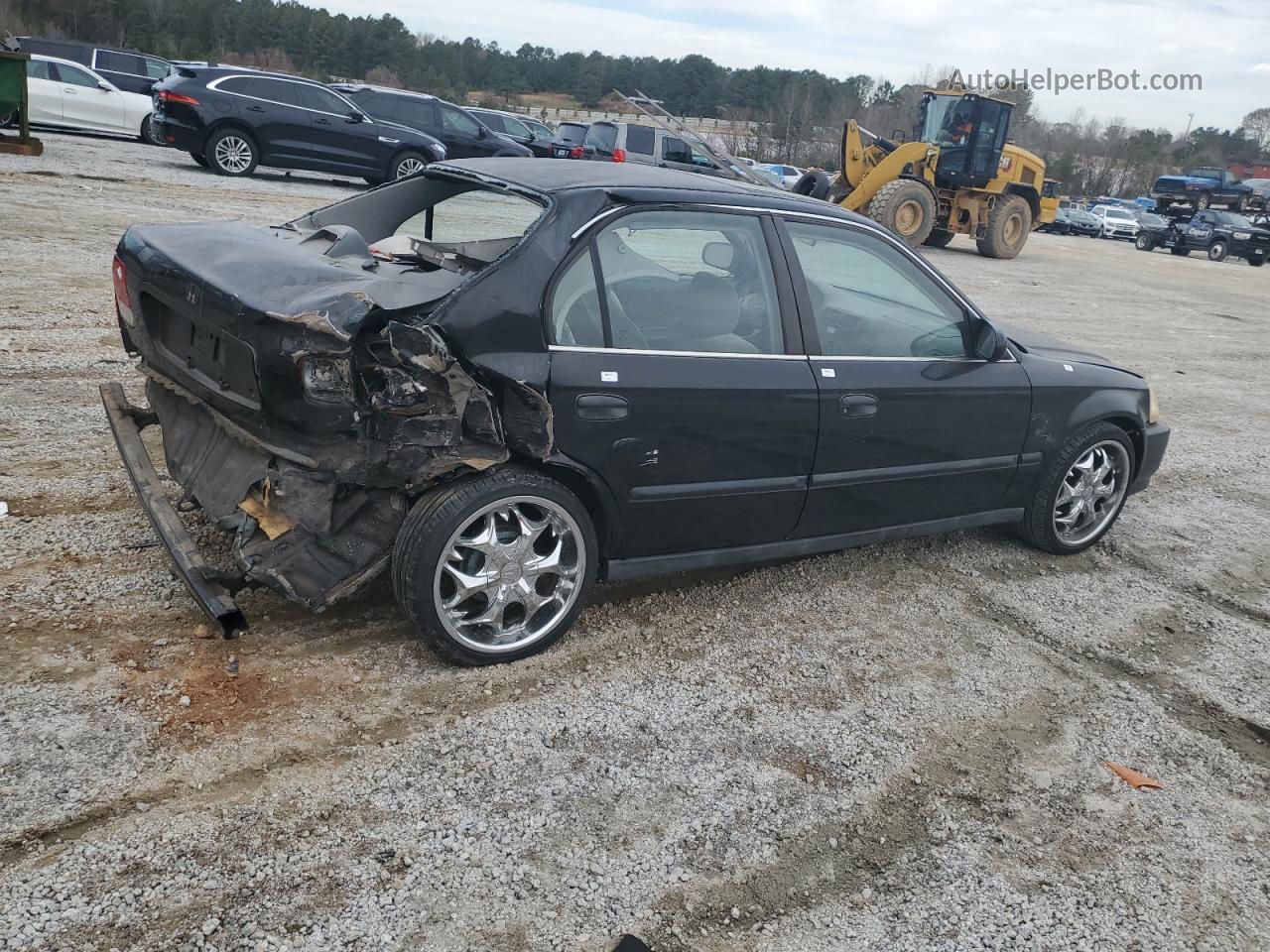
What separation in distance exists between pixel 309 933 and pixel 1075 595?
375 cm

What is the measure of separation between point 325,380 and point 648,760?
155cm

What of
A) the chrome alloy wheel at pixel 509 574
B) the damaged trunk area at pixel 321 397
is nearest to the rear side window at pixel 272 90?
the damaged trunk area at pixel 321 397

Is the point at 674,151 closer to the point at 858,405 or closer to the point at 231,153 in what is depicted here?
the point at 231,153

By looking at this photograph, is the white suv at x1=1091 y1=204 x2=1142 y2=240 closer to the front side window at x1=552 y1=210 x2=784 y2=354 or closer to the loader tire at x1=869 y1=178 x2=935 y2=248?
the loader tire at x1=869 y1=178 x2=935 y2=248

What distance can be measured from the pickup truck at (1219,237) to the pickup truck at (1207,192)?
11.9 meters

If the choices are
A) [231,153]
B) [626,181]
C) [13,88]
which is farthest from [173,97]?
[626,181]

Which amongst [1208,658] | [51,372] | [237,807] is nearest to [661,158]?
[51,372]

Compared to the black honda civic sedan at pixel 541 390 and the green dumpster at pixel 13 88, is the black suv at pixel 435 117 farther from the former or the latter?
the black honda civic sedan at pixel 541 390

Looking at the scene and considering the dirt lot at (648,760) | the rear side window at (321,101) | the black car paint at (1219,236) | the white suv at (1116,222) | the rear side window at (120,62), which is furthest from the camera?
the white suv at (1116,222)

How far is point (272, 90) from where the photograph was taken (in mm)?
15992

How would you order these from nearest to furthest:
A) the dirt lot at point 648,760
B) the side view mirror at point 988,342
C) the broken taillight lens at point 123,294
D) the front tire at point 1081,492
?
the dirt lot at point 648,760
the broken taillight lens at point 123,294
the side view mirror at point 988,342
the front tire at point 1081,492

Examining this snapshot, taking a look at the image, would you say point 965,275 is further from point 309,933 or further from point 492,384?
point 309,933

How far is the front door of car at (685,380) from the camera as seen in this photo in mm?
3441

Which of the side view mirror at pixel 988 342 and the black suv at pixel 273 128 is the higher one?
the black suv at pixel 273 128
